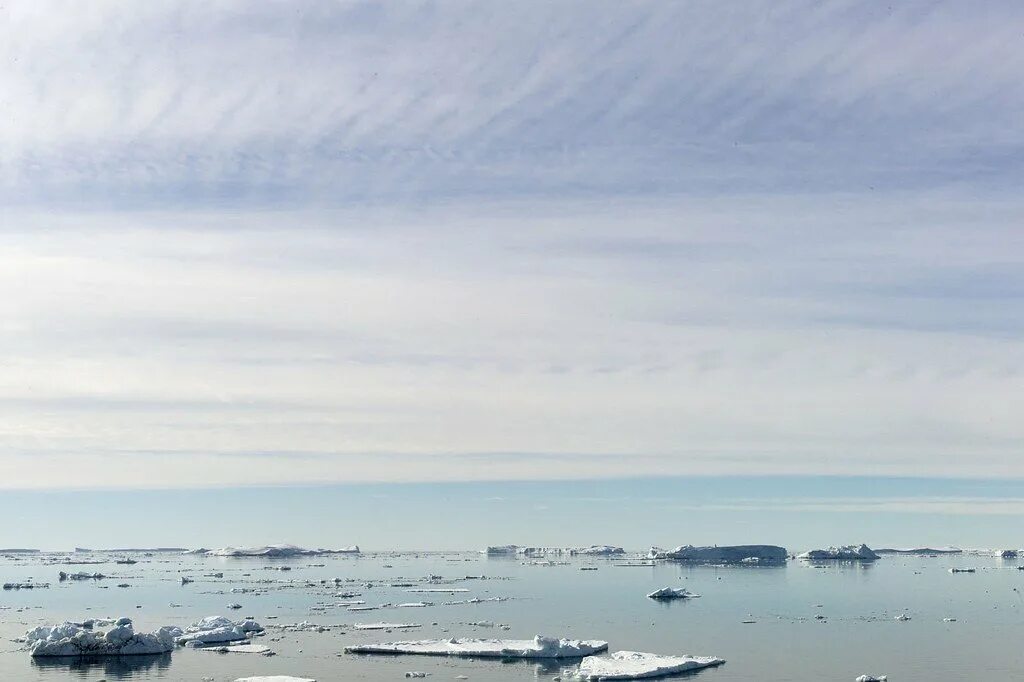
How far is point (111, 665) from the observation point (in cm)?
5747

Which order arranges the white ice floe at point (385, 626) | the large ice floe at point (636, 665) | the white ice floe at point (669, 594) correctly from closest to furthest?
the large ice floe at point (636, 665)
the white ice floe at point (385, 626)
the white ice floe at point (669, 594)

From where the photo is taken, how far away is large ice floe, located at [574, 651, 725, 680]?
49531 millimetres

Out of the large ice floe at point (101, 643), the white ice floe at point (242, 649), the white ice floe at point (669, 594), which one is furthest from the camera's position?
the white ice floe at point (669, 594)

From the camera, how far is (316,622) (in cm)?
7788

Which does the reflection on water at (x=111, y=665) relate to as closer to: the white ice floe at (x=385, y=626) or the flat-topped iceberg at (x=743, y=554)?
the white ice floe at (x=385, y=626)

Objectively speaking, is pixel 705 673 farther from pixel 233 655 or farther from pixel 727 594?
pixel 727 594

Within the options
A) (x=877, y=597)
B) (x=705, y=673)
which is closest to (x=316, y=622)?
(x=705, y=673)

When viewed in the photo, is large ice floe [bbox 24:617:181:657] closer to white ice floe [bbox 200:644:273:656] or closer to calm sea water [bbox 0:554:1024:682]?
calm sea water [bbox 0:554:1024:682]

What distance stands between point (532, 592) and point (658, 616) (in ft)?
120

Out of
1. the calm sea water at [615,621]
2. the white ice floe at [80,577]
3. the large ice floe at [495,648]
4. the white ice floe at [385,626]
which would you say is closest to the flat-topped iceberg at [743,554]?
the calm sea water at [615,621]

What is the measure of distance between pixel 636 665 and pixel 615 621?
96.9ft

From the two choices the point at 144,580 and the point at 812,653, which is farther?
the point at 144,580

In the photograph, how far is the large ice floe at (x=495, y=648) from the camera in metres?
57.4

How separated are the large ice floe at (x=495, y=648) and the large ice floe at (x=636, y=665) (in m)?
1.91
